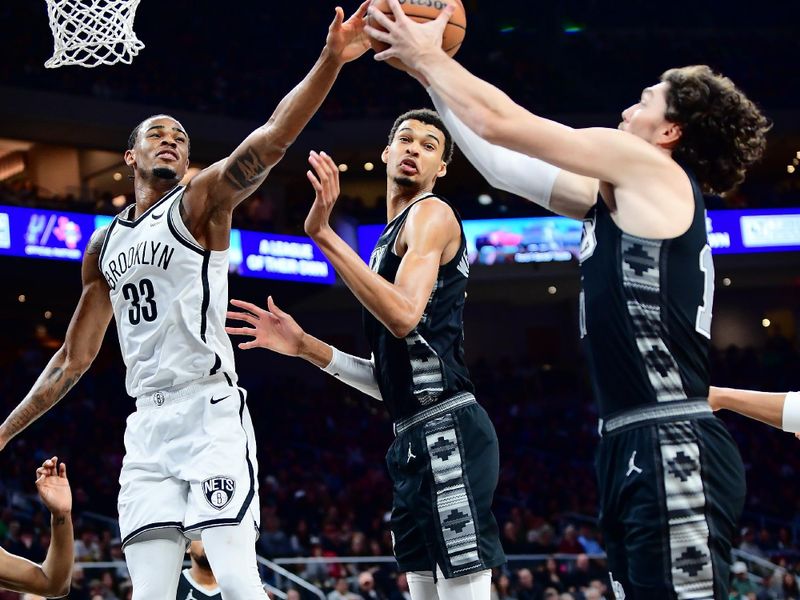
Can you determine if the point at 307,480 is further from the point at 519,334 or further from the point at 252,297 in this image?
the point at 519,334

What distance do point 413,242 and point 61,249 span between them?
A: 50.5ft

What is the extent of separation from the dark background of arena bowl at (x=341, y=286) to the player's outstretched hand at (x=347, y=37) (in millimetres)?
11303

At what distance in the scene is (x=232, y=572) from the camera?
158 inches

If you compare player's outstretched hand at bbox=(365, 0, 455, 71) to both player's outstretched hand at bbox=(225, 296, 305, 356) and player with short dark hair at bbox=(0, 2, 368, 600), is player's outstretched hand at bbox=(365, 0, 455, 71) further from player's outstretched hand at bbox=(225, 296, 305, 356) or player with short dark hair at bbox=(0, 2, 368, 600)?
player's outstretched hand at bbox=(225, 296, 305, 356)

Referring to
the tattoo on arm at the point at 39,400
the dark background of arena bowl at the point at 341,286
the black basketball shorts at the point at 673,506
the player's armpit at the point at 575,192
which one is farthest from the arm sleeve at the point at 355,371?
the dark background of arena bowl at the point at 341,286

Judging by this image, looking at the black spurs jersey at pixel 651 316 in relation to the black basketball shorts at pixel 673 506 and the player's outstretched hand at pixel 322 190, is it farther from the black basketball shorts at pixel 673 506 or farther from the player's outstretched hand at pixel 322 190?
the player's outstretched hand at pixel 322 190

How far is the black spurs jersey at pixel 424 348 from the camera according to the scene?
4.38 m

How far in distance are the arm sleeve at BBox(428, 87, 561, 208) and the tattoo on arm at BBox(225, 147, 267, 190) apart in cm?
127

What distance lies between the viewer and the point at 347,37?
13.8ft

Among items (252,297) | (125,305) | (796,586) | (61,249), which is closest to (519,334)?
(252,297)

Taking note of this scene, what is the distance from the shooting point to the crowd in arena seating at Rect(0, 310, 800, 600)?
1277 cm

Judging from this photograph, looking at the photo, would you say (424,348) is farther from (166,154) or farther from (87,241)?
(87,241)

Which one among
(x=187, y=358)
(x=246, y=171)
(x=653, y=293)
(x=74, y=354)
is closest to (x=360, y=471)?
(x=74, y=354)

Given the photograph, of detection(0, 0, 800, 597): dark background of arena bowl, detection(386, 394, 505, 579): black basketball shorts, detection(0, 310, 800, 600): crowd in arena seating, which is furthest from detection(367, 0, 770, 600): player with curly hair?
detection(0, 0, 800, 597): dark background of arena bowl
